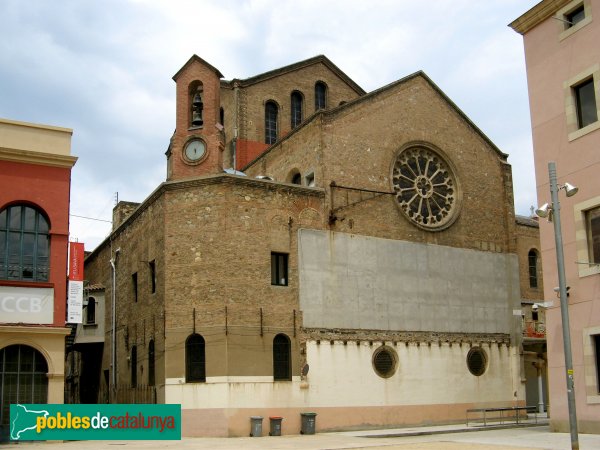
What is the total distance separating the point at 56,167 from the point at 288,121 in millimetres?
18753

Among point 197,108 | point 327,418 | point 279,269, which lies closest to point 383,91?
point 197,108

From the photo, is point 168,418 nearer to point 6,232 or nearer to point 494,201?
point 6,232

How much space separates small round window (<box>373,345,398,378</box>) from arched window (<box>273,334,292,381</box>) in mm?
3603

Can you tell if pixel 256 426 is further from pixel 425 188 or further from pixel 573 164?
pixel 573 164

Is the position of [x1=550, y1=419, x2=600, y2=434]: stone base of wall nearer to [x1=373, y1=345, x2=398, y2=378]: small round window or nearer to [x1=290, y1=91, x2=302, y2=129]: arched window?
[x1=373, y1=345, x2=398, y2=378]: small round window

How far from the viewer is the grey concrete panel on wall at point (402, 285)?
28.4 metres

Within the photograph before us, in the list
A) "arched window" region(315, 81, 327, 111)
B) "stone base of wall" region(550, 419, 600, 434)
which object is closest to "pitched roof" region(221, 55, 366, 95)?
"arched window" region(315, 81, 327, 111)

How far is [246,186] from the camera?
27.8 meters

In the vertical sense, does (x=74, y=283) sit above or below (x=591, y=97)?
below

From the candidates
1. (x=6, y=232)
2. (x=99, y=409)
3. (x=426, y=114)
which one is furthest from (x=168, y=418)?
(x=426, y=114)

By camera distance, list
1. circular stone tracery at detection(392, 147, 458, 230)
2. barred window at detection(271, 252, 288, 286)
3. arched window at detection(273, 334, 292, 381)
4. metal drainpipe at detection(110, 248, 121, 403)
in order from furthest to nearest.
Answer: metal drainpipe at detection(110, 248, 121, 403)
circular stone tracery at detection(392, 147, 458, 230)
barred window at detection(271, 252, 288, 286)
arched window at detection(273, 334, 292, 381)

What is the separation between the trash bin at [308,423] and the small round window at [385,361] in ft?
11.7

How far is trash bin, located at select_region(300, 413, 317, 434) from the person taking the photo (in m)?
26.4

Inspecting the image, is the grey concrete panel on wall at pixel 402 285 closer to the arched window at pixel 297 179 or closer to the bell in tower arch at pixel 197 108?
the arched window at pixel 297 179
